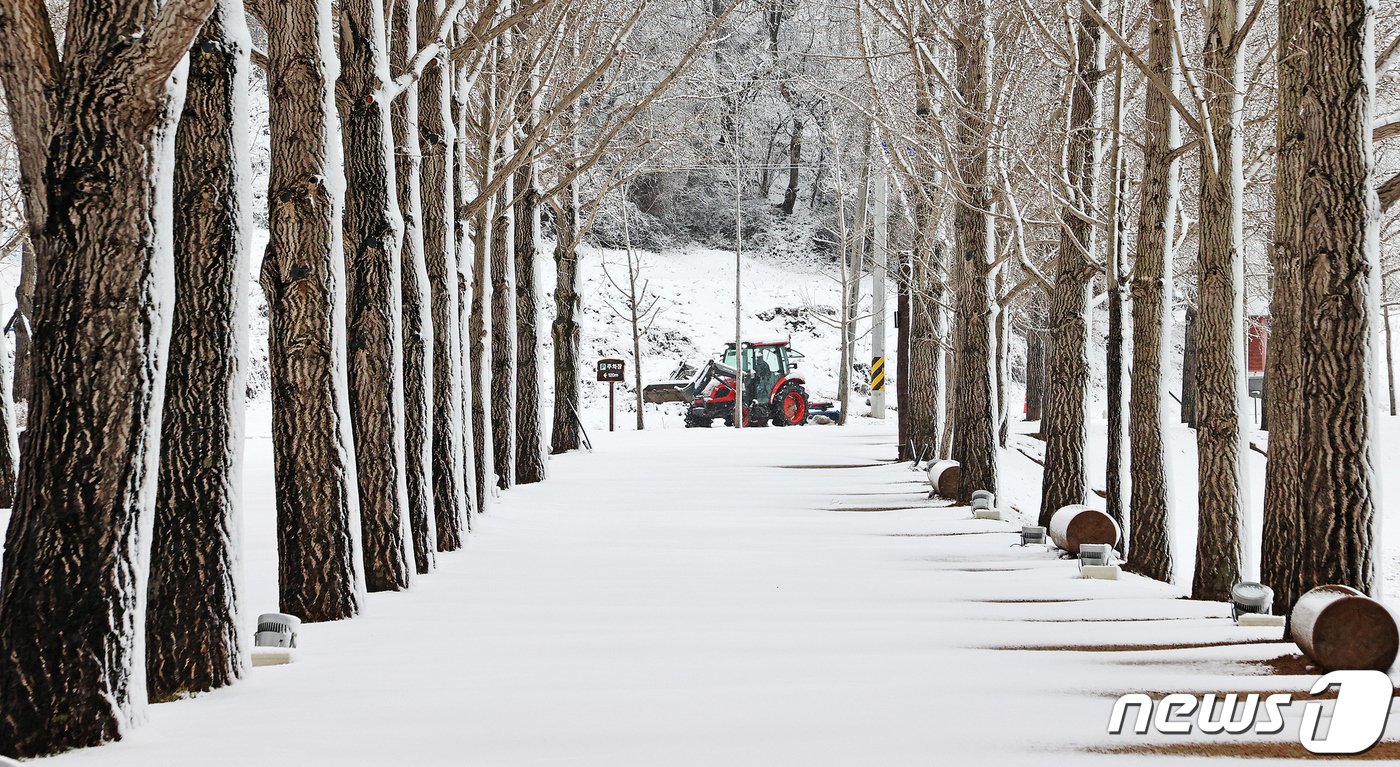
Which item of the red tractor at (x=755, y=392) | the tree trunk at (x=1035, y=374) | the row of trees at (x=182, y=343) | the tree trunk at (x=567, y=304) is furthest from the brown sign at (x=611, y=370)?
the row of trees at (x=182, y=343)

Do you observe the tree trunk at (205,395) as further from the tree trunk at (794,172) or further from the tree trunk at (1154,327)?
the tree trunk at (794,172)

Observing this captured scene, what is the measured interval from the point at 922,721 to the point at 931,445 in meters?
14.1

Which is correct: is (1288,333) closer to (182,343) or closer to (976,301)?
(182,343)

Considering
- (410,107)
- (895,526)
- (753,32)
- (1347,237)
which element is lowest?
(895,526)

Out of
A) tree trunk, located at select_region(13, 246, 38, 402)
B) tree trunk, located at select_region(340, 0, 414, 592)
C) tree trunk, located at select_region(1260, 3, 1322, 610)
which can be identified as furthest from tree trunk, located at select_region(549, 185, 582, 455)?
tree trunk, located at select_region(1260, 3, 1322, 610)

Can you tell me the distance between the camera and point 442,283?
983 centimetres

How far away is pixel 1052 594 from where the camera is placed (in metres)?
7.64

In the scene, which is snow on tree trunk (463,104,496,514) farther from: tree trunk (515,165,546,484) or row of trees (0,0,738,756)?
row of trees (0,0,738,756)

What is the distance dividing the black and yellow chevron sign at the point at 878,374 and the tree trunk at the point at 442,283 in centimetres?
1767

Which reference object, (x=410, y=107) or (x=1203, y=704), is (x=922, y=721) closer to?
(x=1203, y=704)

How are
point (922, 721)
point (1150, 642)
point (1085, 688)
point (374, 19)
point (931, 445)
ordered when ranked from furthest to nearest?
point (931, 445), point (374, 19), point (1150, 642), point (1085, 688), point (922, 721)

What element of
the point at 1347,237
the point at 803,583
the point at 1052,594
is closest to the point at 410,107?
the point at 803,583

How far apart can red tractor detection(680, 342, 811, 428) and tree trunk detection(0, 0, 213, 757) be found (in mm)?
26814

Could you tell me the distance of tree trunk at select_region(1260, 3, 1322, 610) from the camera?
615 centimetres
